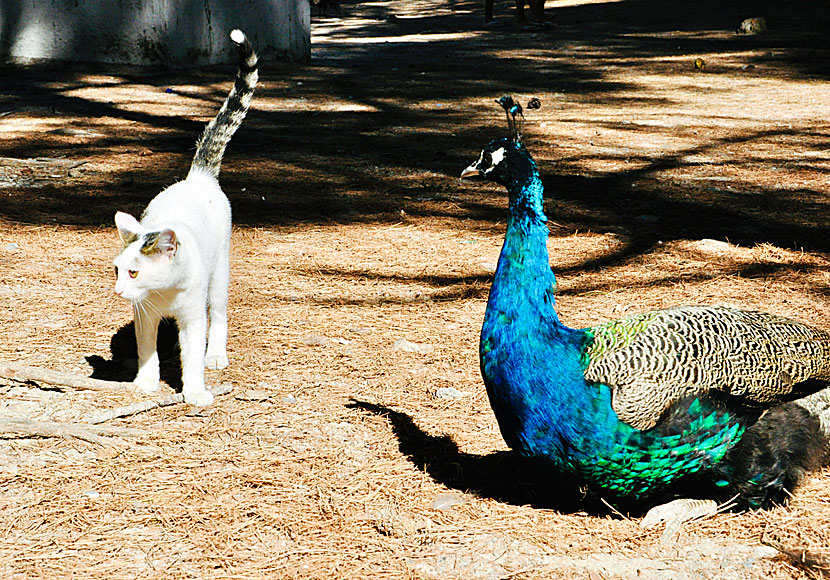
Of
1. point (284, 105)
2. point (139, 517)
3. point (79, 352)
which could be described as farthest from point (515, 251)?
point (284, 105)

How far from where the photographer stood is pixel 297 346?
14.9 ft

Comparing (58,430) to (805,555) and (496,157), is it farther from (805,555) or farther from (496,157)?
(805,555)

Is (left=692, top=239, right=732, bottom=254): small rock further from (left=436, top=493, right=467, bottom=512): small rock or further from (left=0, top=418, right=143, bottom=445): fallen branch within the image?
(left=0, top=418, right=143, bottom=445): fallen branch

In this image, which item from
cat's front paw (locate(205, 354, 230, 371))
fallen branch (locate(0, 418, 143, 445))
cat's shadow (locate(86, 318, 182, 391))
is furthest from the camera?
cat's front paw (locate(205, 354, 230, 371))

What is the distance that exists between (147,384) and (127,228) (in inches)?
29.6

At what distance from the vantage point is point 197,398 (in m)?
Answer: 3.87

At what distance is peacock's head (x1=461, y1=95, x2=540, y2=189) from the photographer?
304 cm

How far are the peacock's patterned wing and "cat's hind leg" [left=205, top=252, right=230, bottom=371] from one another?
1.96 m

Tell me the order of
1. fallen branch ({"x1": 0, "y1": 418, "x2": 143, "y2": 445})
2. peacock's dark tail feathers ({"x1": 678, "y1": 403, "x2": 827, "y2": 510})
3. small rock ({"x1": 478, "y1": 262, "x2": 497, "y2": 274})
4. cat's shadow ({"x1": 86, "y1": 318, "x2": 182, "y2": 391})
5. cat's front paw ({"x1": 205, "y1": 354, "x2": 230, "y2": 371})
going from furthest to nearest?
small rock ({"x1": 478, "y1": 262, "x2": 497, "y2": 274}) → cat's front paw ({"x1": 205, "y1": 354, "x2": 230, "y2": 371}) → cat's shadow ({"x1": 86, "y1": 318, "x2": 182, "y2": 391}) → fallen branch ({"x1": 0, "y1": 418, "x2": 143, "y2": 445}) → peacock's dark tail feathers ({"x1": 678, "y1": 403, "x2": 827, "y2": 510})

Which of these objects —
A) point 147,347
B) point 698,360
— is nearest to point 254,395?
point 147,347

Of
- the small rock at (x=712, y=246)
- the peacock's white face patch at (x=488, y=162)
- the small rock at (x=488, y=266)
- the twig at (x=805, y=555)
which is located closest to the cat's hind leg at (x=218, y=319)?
the peacock's white face patch at (x=488, y=162)

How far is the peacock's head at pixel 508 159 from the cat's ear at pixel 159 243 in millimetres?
1235

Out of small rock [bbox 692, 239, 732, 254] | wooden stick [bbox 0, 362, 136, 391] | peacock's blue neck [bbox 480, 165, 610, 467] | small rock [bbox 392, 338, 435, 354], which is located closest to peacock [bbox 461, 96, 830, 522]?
peacock's blue neck [bbox 480, 165, 610, 467]

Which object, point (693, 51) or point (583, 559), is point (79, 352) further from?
point (693, 51)
